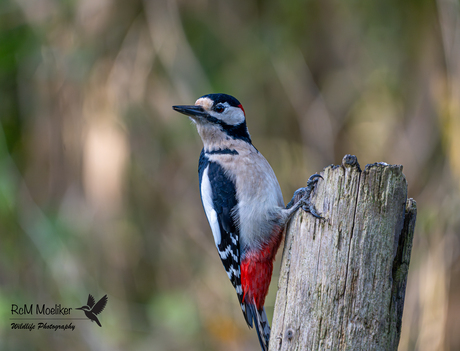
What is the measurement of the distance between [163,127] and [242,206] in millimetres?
3123

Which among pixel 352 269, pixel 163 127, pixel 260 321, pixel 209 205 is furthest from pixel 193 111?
pixel 163 127

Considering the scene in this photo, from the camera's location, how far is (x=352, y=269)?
1646 mm

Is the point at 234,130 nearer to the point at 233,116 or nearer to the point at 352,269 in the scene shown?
the point at 233,116

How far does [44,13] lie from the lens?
4.89m

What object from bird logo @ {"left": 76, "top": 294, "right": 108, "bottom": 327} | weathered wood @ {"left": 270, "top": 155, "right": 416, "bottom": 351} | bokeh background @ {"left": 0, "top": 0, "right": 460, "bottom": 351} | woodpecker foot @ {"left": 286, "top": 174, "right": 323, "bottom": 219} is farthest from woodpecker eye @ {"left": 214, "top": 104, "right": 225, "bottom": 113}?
bird logo @ {"left": 76, "top": 294, "right": 108, "bottom": 327}

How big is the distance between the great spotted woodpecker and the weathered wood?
62 cm

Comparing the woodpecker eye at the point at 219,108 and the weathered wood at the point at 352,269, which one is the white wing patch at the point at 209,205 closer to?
the woodpecker eye at the point at 219,108

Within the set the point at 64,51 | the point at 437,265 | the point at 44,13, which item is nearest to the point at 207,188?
the point at 437,265

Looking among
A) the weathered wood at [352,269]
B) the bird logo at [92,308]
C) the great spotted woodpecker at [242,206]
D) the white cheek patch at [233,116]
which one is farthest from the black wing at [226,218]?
the bird logo at [92,308]

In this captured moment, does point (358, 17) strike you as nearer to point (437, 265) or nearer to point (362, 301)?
point (437, 265)

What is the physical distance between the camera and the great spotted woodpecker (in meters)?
2.53

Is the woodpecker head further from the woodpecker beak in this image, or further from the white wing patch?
the white wing patch

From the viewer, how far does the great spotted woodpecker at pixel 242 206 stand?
2.53m

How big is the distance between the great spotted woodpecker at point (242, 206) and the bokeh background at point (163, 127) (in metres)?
2.09
